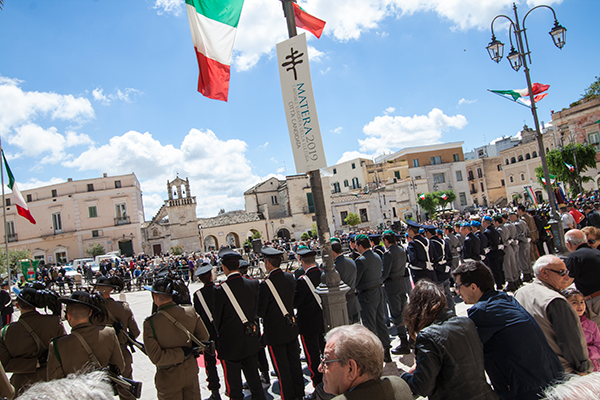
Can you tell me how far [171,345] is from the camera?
3781 mm

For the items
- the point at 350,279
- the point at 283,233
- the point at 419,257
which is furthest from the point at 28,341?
the point at 283,233

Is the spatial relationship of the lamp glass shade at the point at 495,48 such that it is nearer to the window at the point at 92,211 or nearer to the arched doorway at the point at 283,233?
the arched doorway at the point at 283,233

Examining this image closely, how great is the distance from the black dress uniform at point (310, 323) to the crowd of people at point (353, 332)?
0.01 metres

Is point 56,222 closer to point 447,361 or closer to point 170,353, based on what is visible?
point 170,353

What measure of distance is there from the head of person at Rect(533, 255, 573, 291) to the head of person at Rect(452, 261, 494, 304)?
680 millimetres

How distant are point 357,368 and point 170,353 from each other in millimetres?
2487

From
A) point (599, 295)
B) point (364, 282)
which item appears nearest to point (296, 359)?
point (364, 282)

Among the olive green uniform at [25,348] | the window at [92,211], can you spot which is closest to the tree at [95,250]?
the window at [92,211]

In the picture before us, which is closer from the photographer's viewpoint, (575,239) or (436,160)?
(575,239)

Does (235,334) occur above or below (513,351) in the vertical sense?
below

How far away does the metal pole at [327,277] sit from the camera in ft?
14.0

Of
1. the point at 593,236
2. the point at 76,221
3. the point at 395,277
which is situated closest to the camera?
the point at 593,236

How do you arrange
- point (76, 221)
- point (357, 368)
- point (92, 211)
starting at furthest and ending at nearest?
point (92, 211)
point (76, 221)
point (357, 368)

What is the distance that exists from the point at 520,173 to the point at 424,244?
53059mm
